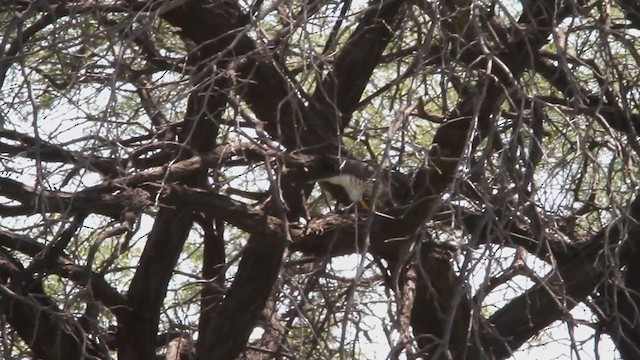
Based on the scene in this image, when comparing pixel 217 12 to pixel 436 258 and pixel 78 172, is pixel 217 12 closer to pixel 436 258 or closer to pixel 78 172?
pixel 78 172

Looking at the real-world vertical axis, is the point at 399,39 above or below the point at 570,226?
above

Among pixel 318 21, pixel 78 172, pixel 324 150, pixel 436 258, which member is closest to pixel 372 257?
pixel 436 258

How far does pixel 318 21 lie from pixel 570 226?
1.24 metres

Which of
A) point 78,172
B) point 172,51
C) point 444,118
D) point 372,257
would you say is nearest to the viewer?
point 78,172

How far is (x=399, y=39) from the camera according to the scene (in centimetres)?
455

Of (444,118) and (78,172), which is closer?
(78,172)

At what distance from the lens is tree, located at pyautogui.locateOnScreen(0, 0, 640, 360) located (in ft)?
12.7

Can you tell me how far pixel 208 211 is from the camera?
4.31 m

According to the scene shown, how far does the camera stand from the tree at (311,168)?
3.86 metres

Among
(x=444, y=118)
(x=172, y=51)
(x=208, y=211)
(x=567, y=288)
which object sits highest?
(x=172, y=51)

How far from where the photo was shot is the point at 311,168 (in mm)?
4410

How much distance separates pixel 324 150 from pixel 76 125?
0.96m

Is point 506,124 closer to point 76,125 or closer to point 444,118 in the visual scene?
point 444,118

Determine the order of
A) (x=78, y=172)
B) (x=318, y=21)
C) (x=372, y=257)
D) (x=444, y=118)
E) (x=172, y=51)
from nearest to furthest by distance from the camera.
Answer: (x=78, y=172)
(x=318, y=21)
(x=444, y=118)
(x=372, y=257)
(x=172, y=51)
